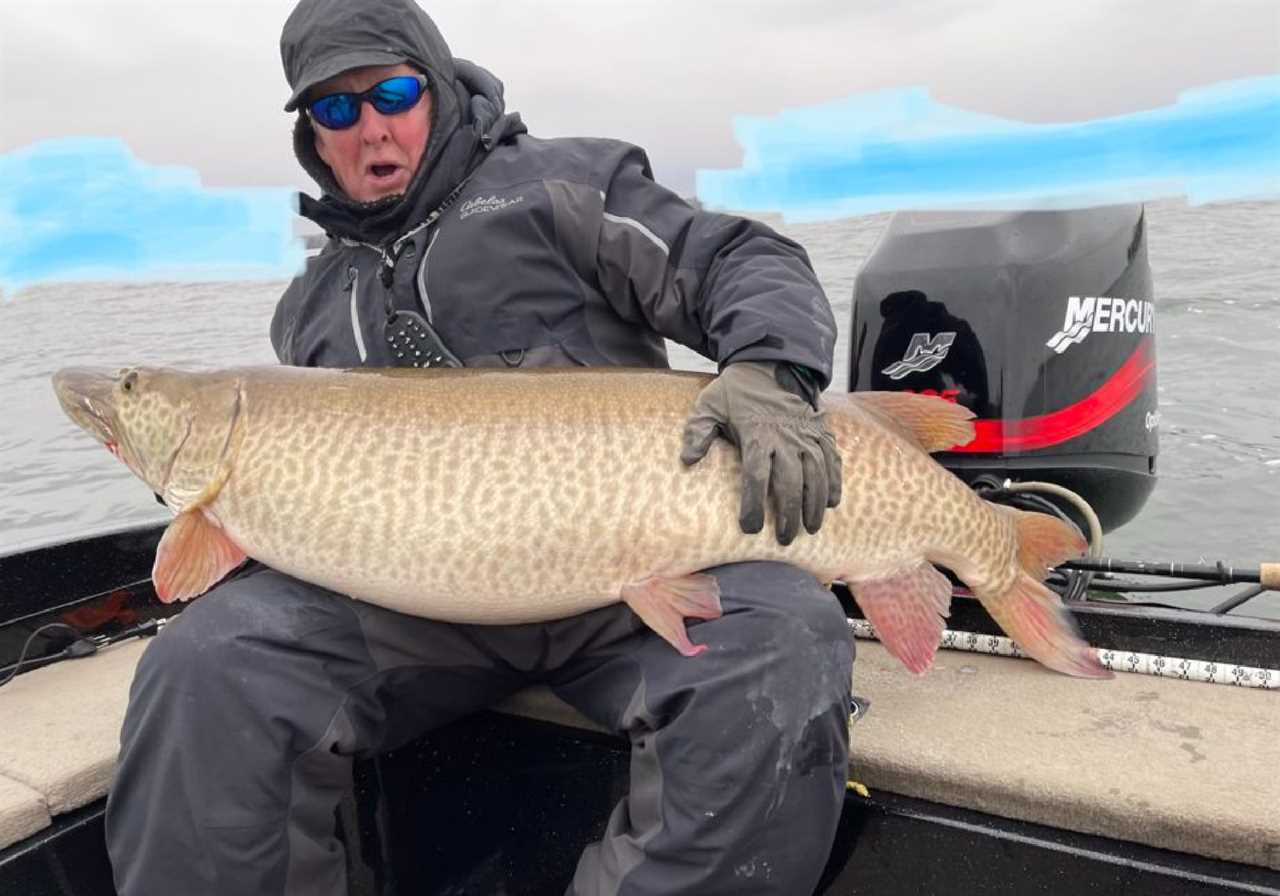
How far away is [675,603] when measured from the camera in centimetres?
193

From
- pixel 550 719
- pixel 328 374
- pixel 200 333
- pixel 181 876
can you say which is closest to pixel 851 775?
pixel 550 719

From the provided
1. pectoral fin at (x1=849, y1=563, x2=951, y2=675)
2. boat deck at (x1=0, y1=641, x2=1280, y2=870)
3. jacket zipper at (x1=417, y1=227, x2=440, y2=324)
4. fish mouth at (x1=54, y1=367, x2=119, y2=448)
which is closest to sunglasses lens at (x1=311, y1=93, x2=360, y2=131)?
jacket zipper at (x1=417, y1=227, x2=440, y2=324)

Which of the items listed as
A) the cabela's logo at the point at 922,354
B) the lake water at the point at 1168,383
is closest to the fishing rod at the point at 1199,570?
the cabela's logo at the point at 922,354

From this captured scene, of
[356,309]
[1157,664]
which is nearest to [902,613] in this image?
[1157,664]

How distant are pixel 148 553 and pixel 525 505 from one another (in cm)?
170

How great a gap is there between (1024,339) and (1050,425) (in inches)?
10.9

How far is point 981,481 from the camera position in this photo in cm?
314

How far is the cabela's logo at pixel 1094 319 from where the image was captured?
3.22m

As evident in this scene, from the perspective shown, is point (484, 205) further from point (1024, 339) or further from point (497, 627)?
point (1024, 339)

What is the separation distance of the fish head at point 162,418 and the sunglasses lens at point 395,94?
0.80 meters

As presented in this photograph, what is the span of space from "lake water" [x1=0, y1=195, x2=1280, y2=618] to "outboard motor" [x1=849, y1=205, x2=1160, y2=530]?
46cm

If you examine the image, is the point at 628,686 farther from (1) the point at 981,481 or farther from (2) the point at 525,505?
(1) the point at 981,481

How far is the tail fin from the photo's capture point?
2.29 metres

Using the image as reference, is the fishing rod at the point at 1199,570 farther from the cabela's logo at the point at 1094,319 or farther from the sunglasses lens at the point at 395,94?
the sunglasses lens at the point at 395,94
